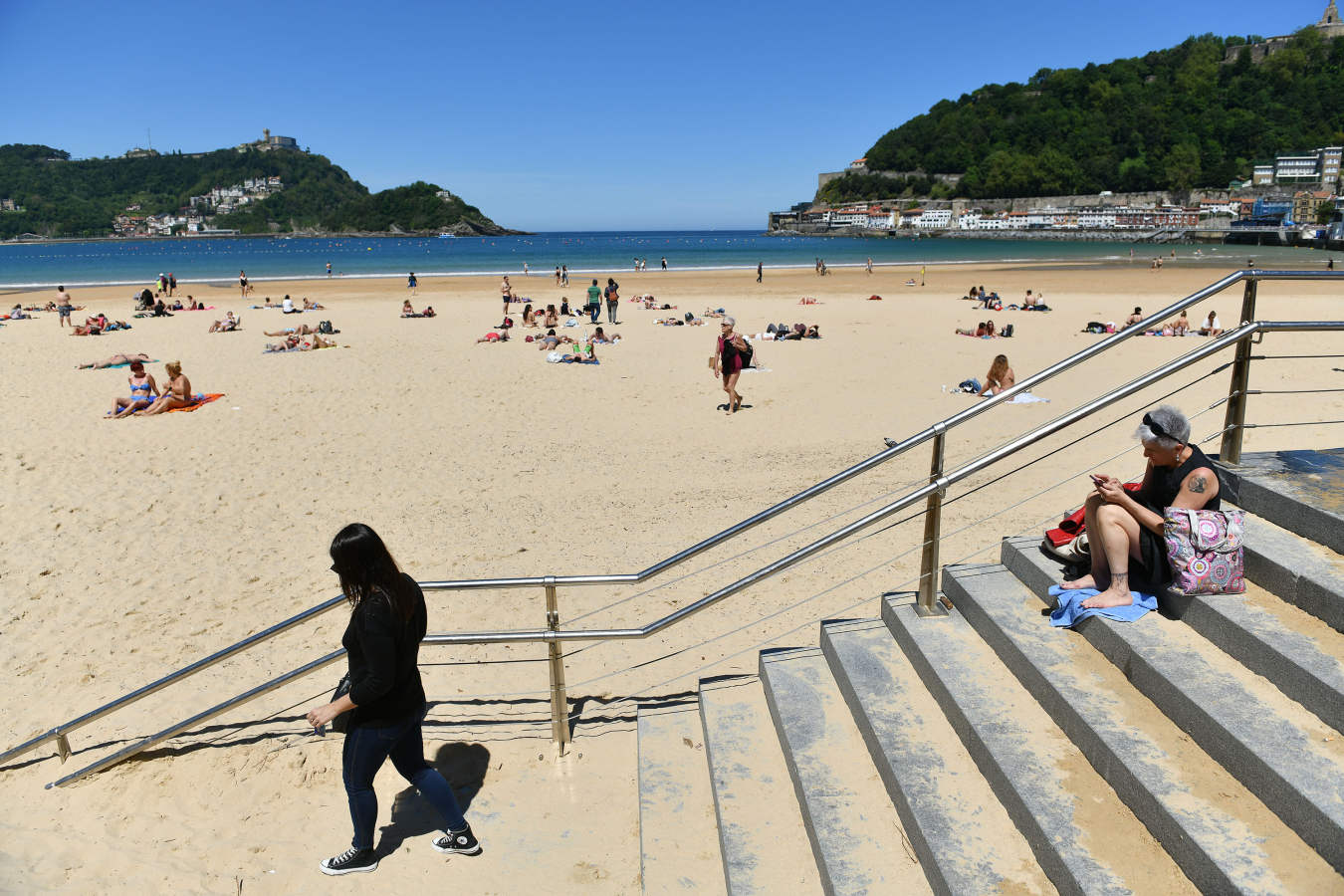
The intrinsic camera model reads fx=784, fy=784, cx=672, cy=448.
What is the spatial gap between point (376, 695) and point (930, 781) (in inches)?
84.8

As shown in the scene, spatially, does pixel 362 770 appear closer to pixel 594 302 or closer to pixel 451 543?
pixel 451 543

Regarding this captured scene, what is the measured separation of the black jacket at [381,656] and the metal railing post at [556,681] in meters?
0.77

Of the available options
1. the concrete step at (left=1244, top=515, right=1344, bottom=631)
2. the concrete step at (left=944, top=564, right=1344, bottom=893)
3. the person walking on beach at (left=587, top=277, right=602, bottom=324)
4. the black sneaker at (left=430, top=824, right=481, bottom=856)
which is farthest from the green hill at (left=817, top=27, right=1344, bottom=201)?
the black sneaker at (left=430, top=824, right=481, bottom=856)

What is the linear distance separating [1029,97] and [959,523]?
215 meters

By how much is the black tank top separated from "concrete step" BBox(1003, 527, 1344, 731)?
0.43 metres

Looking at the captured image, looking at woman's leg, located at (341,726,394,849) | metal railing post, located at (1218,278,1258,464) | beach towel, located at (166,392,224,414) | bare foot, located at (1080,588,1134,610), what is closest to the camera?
woman's leg, located at (341,726,394,849)

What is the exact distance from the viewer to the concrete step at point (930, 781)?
8.48ft

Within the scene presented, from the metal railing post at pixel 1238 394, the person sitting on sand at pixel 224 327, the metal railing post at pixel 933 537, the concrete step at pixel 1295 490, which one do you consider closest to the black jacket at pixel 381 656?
the metal railing post at pixel 933 537

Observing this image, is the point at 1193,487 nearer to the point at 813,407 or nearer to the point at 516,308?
the point at 813,407

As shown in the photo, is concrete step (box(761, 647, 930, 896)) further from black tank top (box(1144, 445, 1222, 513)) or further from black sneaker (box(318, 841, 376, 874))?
black sneaker (box(318, 841, 376, 874))

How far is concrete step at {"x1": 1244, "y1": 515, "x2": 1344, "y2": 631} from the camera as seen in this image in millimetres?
3105

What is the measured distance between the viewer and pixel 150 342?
67.8ft

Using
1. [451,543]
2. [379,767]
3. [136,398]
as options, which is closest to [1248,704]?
[379,767]

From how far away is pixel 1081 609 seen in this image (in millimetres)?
3510
